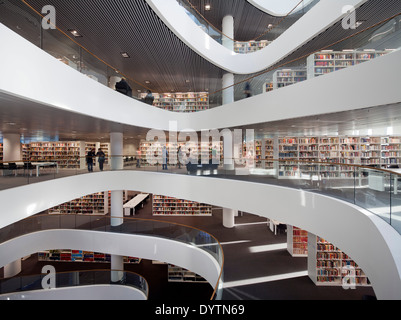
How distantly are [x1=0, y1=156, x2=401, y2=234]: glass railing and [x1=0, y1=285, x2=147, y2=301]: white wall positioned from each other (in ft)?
12.5

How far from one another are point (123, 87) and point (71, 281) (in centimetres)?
612

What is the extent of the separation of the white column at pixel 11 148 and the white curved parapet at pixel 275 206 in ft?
10.4

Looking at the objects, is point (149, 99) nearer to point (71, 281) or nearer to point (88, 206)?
point (71, 281)

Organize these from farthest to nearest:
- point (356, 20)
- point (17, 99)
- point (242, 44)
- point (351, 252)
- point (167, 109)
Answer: point (242, 44) < point (167, 109) < point (356, 20) < point (351, 252) < point (17, 99)

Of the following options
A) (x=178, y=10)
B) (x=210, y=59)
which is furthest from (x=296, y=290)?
(x=178, y=10)

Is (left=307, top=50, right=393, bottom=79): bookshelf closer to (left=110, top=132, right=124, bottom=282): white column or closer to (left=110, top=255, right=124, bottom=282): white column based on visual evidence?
(left=110, top=132, right=124, bottom=282): white column

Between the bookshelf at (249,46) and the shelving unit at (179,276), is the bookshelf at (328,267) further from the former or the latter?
the bookshelf at (249,46)

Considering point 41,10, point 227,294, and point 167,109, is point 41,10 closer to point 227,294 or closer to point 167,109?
point 167,109

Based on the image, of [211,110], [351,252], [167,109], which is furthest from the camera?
[167,109]

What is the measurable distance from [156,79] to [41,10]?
4392 millimetres

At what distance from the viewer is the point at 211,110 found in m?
6.85

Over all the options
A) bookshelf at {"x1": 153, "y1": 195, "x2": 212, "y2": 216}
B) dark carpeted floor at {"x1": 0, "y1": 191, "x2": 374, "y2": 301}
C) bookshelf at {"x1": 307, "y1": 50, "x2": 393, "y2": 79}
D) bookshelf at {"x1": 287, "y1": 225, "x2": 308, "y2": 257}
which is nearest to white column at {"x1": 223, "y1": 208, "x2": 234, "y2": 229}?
dark carpeted floor at {"x1": 0, "y1": 191, "x2": 374, "y2": 301}

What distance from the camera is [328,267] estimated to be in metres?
5.36

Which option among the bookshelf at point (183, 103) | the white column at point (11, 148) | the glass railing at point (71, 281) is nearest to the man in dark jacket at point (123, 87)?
the bookshelf at point (183, 103)
